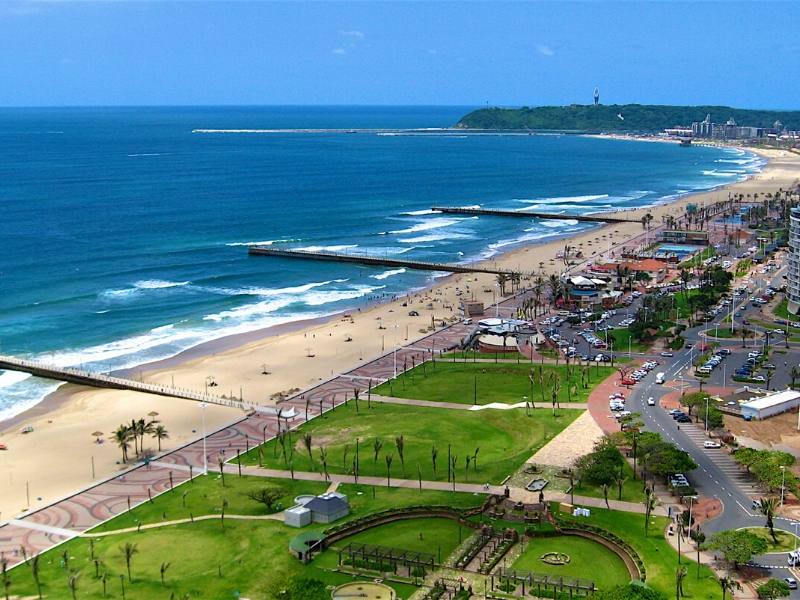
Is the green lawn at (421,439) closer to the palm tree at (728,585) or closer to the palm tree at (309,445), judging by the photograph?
the palm tree at (309,445)

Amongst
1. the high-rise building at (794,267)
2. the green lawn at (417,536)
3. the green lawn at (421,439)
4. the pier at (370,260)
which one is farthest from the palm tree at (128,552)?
the pier at (370,260)

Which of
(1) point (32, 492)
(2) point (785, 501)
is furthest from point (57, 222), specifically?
(2) point (785, 501)

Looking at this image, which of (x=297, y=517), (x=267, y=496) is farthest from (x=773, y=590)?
(x=267, y=496)

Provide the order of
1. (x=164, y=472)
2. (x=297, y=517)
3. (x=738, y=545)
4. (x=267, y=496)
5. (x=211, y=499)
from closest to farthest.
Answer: (x=738, y=545)
(x=297, y=517)
(x=267, y=496)
(x=211, y=499)
(x=164, y=472)

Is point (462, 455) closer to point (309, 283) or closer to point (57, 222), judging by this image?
point (309, 283)

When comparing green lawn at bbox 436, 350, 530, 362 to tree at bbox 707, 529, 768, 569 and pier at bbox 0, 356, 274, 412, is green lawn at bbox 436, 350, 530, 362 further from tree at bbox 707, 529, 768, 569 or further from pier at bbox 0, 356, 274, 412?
tree at bbox 707, 529, 768, 569

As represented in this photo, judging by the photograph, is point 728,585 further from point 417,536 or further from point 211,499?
point 211,499
